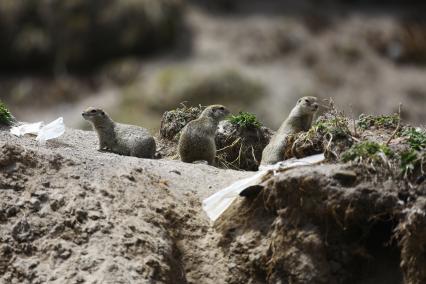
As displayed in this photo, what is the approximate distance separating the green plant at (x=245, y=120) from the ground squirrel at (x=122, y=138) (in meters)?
1.38

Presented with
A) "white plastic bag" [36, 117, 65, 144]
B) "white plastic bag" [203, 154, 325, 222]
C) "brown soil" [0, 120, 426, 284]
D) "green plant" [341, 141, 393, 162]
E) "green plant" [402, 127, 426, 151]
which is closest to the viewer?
"brown soil" [0, 120, 426, 284]

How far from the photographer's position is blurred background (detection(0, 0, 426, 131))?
36.4 metres

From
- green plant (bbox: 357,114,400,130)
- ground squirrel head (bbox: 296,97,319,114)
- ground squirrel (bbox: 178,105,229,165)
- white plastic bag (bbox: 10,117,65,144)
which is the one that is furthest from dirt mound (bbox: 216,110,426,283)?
white plastic bag (bbox: 10,117,65,144)

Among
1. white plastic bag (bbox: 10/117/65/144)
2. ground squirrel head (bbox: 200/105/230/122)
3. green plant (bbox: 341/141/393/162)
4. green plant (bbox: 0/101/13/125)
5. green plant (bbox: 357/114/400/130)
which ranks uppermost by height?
green plant (bbox: 0/101/13/125)

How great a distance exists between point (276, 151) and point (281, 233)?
2579 millimetres

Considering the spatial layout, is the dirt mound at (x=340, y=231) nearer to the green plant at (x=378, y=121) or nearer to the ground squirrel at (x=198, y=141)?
the green plant at (x=378, y=121)

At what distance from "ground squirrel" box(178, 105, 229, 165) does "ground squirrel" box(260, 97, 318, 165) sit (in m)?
0.72

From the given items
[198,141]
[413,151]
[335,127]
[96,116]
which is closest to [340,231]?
[413,151]

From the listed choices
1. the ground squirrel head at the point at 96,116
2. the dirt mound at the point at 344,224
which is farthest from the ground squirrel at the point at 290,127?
the ground squirrel head at the point at 96,116

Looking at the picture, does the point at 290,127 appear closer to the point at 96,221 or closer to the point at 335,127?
the point at 335,127

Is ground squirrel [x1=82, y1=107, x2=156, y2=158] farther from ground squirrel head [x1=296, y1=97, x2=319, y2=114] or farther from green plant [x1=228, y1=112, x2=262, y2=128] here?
ground squirrel head [x1=296, y1=97, x2=319, y2=114]

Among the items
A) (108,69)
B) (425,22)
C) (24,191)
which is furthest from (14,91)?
(24,191)

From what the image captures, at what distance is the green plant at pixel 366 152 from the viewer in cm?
1159

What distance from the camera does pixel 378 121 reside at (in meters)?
13.6
